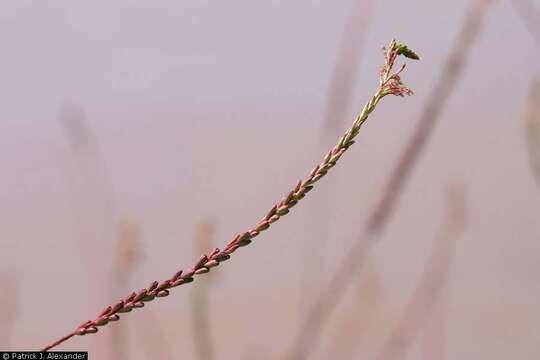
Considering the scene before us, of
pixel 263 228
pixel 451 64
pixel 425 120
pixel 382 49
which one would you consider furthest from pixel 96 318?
pixel 451 64

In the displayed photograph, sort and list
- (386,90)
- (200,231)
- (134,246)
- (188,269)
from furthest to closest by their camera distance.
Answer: (134,246) < (200,231) < (386,90) < (188,269)

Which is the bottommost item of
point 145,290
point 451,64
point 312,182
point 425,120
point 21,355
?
point 21,355

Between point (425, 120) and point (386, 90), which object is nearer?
point (386, 90)

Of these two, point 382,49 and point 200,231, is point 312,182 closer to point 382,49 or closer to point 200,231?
point 382,49

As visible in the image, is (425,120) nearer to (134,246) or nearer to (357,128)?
(357,128)

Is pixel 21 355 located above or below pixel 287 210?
below

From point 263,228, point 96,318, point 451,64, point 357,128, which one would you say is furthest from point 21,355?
point 451,64

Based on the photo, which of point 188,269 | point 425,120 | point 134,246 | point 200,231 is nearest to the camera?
point 188,269

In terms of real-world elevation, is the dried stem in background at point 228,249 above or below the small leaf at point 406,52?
below

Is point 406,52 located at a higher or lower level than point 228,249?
higher

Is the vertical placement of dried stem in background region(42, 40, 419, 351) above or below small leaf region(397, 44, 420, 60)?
below
